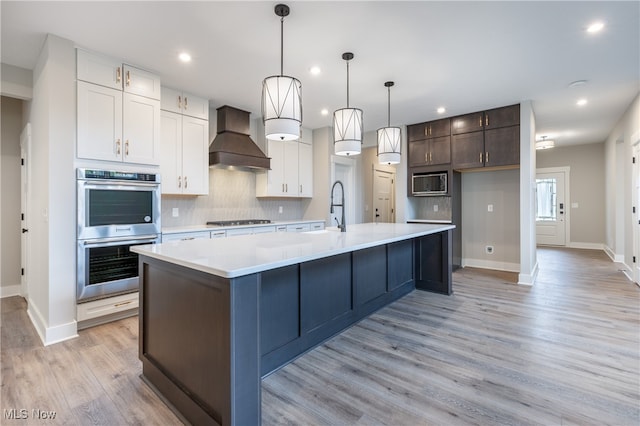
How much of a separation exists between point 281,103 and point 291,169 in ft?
10.5

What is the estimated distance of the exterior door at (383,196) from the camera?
290 inches

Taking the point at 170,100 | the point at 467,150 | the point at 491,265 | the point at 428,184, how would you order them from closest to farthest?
the point at 170,100, the point at 467,150, the point at 428,184, the point at 491,265

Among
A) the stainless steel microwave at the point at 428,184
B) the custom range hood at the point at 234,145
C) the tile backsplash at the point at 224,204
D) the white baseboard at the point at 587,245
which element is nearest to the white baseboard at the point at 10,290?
the tile backsplash at the point at 224,204

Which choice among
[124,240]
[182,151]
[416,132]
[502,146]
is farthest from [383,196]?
[124,240]

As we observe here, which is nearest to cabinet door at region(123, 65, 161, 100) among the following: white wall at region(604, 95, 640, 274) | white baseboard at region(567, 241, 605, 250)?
white wall at region(604, 95, 640, 274)

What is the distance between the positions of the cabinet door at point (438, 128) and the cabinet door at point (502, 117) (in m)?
0.59

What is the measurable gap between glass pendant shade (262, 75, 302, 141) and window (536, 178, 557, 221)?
27.7 feet

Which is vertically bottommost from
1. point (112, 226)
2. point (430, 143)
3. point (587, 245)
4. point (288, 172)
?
point (587, 245)

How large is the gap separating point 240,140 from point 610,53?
14.3 feet

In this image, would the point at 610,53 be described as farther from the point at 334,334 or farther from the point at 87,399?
the point at 87,399

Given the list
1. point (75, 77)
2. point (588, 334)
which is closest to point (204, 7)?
point (75, 77)

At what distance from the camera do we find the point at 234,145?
443cm

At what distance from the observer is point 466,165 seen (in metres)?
5.01

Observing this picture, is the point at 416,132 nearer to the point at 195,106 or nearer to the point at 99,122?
the point at 195,106
